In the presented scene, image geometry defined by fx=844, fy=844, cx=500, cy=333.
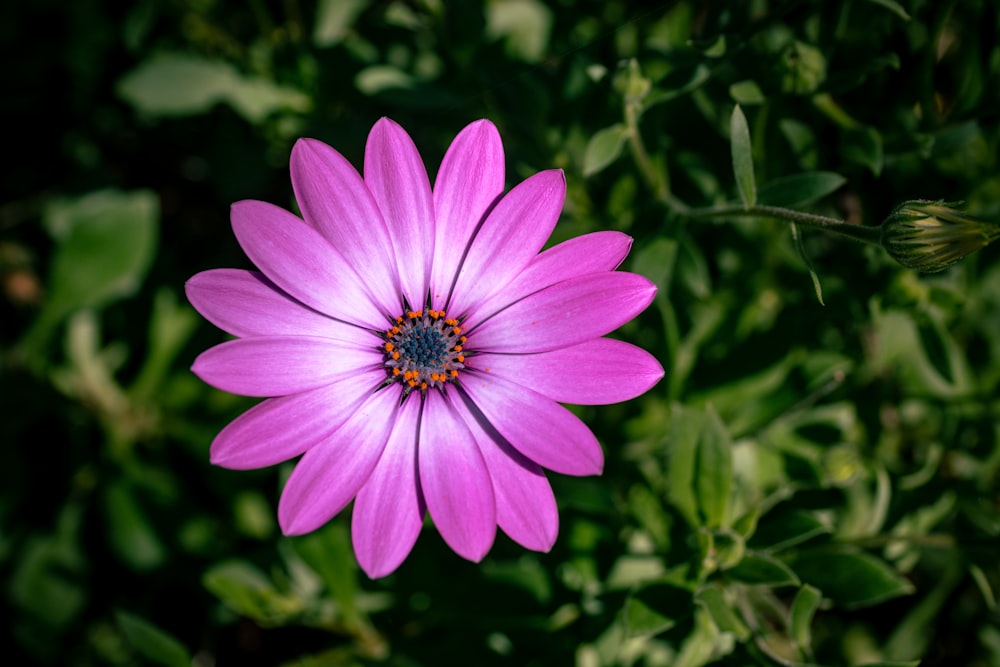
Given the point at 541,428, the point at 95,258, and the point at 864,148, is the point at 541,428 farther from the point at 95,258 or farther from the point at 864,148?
the point at 95,258

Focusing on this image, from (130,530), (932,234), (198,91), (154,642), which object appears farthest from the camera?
(198,91)

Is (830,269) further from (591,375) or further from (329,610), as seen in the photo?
(329,610)

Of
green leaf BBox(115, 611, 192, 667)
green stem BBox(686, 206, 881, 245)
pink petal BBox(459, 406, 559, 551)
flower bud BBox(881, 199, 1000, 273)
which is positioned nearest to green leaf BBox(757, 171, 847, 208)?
green stem BBox(686, 206, 881, 245)

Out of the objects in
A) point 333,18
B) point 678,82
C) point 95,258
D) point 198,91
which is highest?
point 333,18

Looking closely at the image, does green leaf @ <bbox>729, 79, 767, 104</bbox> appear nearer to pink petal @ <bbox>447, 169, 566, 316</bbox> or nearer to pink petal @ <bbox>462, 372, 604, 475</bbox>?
pink petal @ <bbox>447, 169, 566, 316</bbox>

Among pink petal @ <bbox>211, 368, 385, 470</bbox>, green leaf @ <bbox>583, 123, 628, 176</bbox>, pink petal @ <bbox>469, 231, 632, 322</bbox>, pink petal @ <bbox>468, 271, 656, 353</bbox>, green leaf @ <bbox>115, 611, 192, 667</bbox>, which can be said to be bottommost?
green leaf @ <bbox>115, 611, 192, 667</bbox>

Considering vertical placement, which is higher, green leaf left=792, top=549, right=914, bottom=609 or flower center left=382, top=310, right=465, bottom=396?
flower center left=382, top=310, right=465, bottom=396

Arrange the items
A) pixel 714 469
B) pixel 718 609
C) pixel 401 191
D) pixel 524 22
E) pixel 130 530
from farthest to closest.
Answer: pixel 524 22 < pixel 130 530 < pixel 714 469 < pixel 718 609 < pixel 401 191

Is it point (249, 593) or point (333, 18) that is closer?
point (249, 593)

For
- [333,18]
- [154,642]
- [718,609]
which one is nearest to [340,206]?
[718,609]
